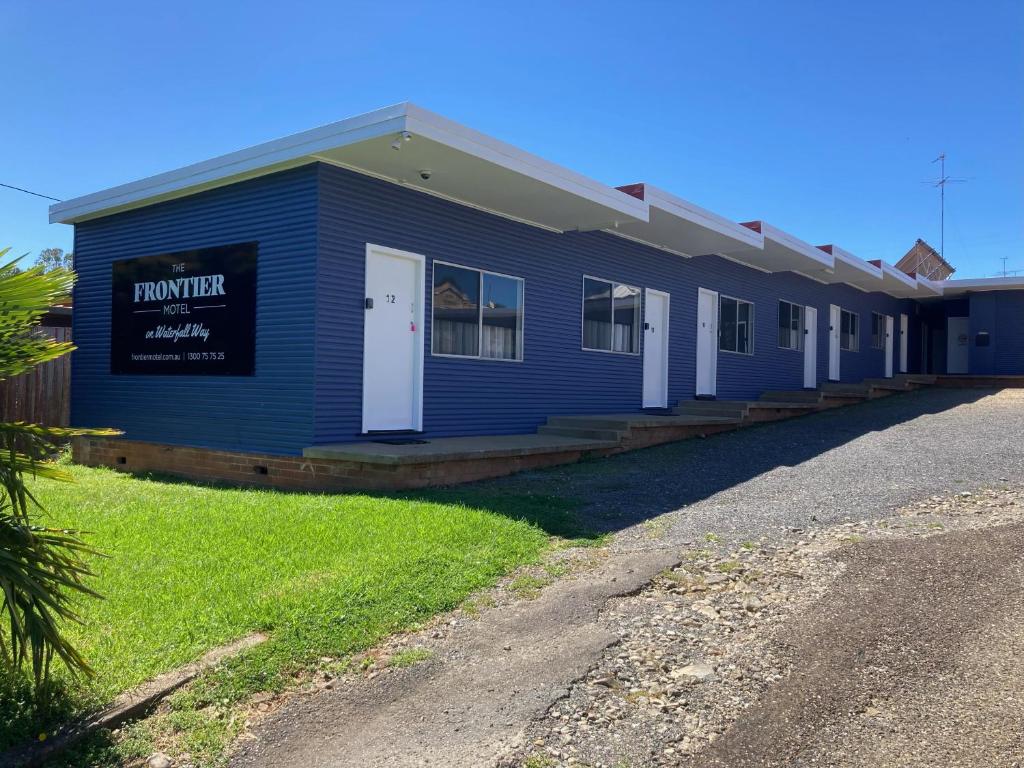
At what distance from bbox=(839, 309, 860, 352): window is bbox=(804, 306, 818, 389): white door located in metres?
1.85

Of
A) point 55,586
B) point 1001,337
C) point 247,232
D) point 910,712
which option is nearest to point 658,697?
point 910,712

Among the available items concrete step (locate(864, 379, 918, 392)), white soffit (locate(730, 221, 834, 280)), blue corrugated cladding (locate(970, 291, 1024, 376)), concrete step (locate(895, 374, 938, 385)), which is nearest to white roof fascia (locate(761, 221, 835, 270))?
white soffit (locate(730, 221, 834, 280))

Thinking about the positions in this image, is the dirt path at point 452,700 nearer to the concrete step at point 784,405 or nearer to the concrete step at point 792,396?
the concrete step at point 784,405

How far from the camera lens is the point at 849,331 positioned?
22.1 m

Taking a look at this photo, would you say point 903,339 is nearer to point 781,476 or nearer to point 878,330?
point 878,330

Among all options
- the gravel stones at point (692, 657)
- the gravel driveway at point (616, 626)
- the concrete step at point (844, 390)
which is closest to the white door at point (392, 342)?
the gravel driveway at point (616, 626)

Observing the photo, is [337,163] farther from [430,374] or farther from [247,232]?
[430,374]

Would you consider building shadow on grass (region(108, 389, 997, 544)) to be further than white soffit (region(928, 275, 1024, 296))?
No

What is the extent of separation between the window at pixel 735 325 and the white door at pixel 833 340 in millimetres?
4763

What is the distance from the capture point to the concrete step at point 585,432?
11281 mm

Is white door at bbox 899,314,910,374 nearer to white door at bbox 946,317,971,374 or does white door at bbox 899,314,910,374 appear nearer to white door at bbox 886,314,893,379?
white door at bbox 886,314,893,379

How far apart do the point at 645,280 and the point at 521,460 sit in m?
5.40

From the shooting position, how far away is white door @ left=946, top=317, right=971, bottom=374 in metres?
27.1

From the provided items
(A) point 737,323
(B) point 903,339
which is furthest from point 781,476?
(B) point 903,339
